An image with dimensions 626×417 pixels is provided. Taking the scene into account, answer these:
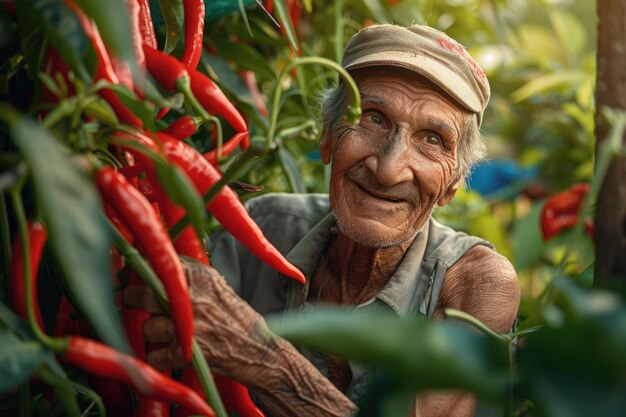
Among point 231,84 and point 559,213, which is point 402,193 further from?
point 559,213

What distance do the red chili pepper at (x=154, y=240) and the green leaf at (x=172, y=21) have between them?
269 mm

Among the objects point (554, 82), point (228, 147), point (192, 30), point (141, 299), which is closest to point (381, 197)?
point (228, 147)

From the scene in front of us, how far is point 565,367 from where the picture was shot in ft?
1.94

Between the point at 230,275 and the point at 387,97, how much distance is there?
0.43 meters

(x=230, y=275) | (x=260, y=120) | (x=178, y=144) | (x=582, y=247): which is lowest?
(x=582, y=247)

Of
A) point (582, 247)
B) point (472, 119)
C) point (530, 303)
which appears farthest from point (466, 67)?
point (582, 247)

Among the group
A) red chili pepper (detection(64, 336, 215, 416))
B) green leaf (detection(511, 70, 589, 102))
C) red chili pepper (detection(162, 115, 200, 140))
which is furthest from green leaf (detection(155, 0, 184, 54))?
green leaf (detection(511, 70, 589, 102))

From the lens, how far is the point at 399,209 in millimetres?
1274

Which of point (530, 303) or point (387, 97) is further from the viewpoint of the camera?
point (387, 97)

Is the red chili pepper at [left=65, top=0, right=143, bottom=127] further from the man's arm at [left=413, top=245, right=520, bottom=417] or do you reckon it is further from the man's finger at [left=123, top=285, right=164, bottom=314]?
the man's arm at [left=413, top=245, right=520, bottom=417]

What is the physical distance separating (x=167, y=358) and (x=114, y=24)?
420mm

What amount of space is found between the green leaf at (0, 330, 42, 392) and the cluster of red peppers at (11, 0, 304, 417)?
0.13 feet

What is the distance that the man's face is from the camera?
1.26 meters

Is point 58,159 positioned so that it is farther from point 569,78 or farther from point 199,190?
point 569,78
